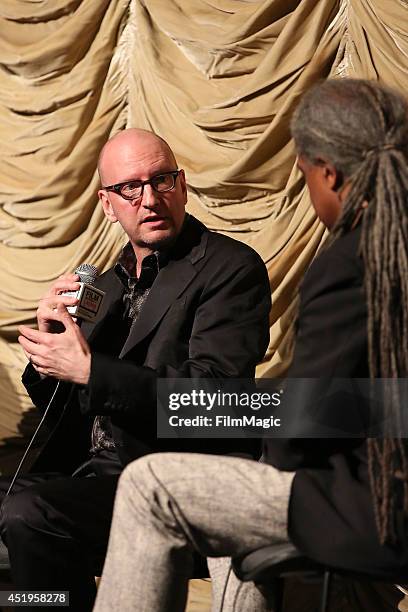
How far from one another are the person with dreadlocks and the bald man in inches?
26.7

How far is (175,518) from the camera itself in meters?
2.01

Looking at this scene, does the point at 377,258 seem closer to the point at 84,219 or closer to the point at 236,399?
the point at 236,399

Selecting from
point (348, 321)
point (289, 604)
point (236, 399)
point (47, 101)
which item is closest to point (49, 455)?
point (236, 399)

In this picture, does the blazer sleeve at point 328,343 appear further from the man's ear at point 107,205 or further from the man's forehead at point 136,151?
the man's ear at point 107,205

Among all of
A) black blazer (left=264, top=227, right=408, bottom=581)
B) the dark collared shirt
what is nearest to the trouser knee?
the dark collared shirt

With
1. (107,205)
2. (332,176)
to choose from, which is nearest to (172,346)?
(107,205)

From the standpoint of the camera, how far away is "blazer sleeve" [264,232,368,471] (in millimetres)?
1976

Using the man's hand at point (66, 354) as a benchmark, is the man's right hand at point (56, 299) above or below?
above

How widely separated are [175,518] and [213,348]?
0.84 meters

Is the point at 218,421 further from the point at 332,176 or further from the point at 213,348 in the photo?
the point at 332,176

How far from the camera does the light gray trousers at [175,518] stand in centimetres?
200

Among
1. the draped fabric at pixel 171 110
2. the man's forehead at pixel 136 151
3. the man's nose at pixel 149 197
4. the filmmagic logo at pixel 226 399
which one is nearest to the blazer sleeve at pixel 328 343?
the filmmagic logo at pixel 226 399

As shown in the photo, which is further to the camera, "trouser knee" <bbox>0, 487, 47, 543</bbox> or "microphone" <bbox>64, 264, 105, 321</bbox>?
"microphone" <bbox>64, 264, 105, 321</bbox>

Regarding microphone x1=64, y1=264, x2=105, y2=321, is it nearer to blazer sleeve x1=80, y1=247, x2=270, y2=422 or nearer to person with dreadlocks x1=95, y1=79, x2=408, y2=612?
blazer sleeve x1=80, y1=247, x2=270, y2=422
